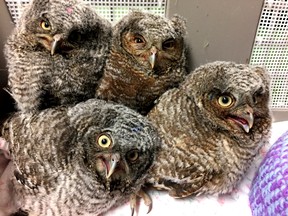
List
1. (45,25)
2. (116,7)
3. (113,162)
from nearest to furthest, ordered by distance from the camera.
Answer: (113,162), (45,25), (116,7)

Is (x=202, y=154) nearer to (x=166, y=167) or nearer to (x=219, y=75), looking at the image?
(x=166, y=167)

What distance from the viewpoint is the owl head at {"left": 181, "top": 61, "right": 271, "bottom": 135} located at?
39.0 inches

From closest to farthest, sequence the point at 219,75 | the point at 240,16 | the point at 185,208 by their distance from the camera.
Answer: the point at 219,75 < the point at 185,208 < the point at 240,16

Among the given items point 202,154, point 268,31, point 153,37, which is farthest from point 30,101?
point 268,31

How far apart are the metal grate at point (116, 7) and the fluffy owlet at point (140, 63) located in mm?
85

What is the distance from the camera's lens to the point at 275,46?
4.41 feet

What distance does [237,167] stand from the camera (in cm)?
109

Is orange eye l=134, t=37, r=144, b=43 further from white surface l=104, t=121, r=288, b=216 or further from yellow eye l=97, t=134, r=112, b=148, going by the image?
white surface l=104, t=121, r=288, b=216

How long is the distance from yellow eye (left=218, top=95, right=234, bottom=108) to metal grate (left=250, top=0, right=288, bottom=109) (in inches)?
15.9

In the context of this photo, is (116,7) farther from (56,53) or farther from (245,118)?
(245,118)

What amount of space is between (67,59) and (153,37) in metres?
0.26

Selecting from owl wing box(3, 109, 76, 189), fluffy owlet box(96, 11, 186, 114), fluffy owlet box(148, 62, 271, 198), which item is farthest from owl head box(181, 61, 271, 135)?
owl wing box(3, 109, 76, 189)

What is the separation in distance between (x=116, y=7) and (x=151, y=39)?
0.74ft

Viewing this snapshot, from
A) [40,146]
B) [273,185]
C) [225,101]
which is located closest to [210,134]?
[225,101]
